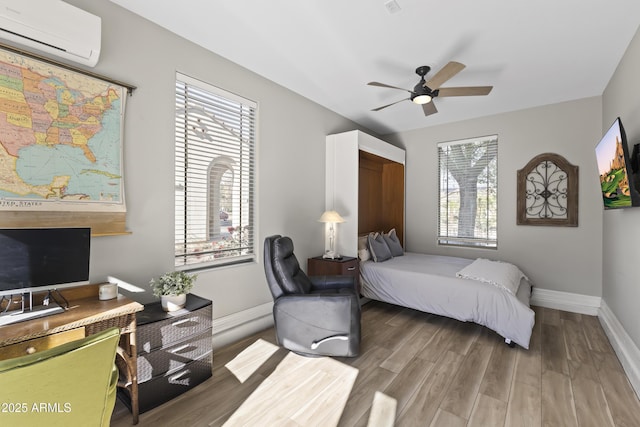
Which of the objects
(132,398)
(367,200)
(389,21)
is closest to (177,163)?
(132,398)

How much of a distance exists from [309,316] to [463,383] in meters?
1.33

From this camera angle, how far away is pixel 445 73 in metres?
2.61

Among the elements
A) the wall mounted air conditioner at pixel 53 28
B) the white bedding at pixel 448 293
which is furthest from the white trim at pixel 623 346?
the wall mounted air conditioner at pixel 53 28

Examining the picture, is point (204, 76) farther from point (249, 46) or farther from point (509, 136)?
point (509, 136)

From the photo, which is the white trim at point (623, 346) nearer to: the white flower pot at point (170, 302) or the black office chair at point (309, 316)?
the black office chair at point (309, 316)

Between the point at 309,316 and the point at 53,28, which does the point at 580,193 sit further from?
the point at 53,28

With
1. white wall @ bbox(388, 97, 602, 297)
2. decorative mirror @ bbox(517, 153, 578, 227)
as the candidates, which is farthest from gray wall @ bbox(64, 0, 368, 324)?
decorative mirror @ bbox(517, 153, 578, 227)

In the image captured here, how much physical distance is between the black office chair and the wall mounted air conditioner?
1.95m

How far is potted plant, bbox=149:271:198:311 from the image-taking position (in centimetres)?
213

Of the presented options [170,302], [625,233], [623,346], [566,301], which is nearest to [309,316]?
[170,302]

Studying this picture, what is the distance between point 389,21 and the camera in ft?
7.79

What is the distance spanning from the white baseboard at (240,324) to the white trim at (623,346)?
3.19 meters

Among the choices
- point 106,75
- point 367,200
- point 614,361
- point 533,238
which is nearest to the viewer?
point 106,75

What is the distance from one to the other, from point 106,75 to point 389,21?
2.25 metres
